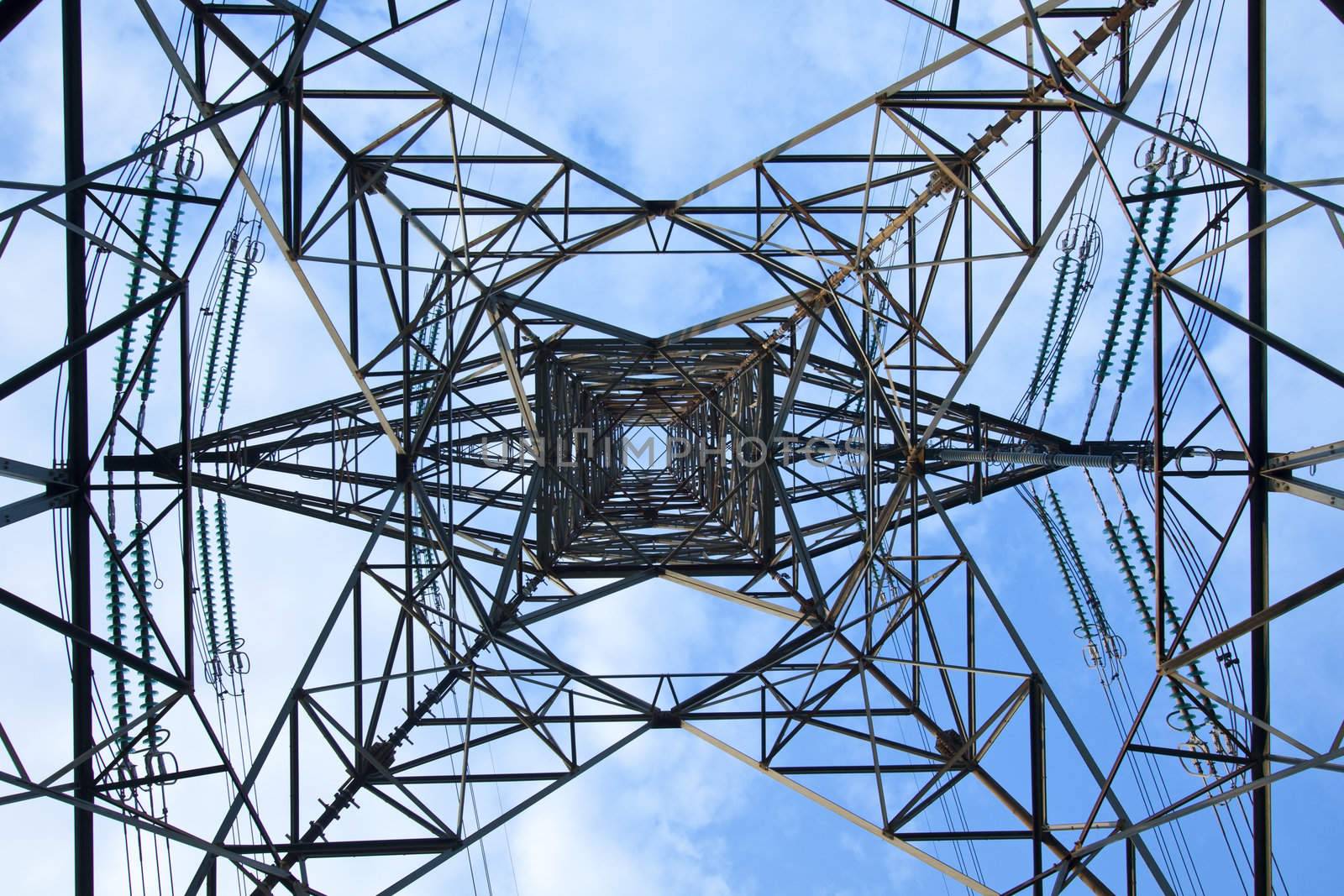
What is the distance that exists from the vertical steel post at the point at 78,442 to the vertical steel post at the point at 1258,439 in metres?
10.5

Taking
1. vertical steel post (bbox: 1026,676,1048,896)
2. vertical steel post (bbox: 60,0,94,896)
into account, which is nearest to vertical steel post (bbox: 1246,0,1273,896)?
vertical steel post (bbox: 1026,676,1048,896)

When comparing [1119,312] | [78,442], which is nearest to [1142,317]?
[1119,312]

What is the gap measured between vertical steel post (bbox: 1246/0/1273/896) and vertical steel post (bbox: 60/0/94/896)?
10.5m

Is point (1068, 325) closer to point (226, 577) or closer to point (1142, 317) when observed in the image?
point (1142, 317)

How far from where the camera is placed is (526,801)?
10.9 metres

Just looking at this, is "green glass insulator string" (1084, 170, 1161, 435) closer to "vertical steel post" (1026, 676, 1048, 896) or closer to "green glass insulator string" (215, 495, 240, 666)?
"vertical steel post" (1026, 676, 1048, 896)

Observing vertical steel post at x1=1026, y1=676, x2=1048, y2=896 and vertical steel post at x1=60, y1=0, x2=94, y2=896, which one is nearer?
vertical steel post at x1=60, y1=0, x2=94, y2=896

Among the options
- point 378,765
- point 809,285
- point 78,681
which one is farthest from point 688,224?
point 78,681

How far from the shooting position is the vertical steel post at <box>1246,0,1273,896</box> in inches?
337

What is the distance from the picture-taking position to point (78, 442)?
869 cm

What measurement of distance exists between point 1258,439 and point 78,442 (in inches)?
431

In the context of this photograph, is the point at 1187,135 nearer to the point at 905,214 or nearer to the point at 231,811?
the point at 905,214

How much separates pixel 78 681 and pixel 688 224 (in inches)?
347

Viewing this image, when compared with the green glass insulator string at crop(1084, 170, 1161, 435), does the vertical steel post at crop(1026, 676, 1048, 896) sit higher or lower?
lower
